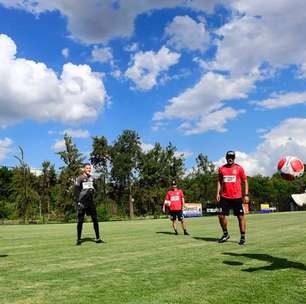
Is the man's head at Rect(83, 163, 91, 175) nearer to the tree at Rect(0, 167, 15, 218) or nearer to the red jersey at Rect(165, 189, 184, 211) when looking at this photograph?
the red jersey at Rect(165, 189, 184, 211)

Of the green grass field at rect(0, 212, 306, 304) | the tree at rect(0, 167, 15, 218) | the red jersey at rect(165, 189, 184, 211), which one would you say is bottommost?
the green grass field at rect(0, 212, 306, 304)

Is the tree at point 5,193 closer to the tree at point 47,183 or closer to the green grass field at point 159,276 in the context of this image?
the tree at point 47,183

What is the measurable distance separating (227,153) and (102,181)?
8835 centimetres

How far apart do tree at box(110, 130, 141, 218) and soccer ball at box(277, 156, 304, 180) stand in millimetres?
89011

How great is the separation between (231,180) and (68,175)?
63.0 m

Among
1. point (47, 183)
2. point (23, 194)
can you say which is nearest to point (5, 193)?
point (47, 183)

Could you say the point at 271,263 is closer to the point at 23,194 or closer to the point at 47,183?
the point at 23,194

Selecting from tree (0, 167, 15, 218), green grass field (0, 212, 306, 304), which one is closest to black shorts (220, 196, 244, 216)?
green grass field (0, 212, 306, 304)

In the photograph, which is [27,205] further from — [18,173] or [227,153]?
[227,153]

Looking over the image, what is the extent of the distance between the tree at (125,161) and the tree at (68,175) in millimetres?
22473

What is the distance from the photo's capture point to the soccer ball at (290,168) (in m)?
8.20

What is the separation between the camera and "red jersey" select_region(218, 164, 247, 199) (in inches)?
495

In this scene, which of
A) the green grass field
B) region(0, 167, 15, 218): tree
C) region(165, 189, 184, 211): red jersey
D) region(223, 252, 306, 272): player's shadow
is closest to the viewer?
the green grass field

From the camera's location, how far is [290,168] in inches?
324
